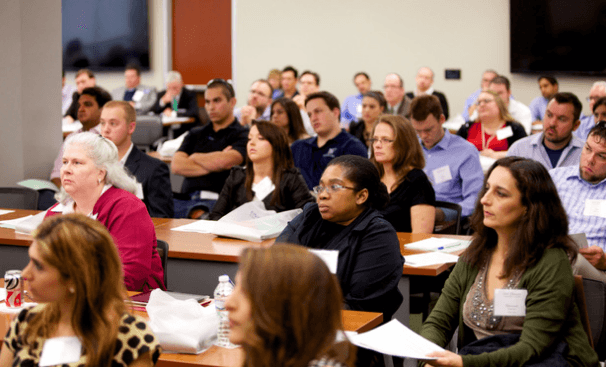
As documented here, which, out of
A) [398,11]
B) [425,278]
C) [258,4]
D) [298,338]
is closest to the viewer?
[298,338]

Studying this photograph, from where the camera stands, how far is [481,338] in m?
2.42

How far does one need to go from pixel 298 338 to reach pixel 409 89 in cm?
1077

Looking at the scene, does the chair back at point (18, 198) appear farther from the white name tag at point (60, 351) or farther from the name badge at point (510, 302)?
the name badge at point (510, 302)

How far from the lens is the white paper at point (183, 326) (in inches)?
84.7

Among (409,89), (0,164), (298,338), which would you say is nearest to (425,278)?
(298,338)

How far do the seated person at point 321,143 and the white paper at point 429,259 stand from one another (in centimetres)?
235

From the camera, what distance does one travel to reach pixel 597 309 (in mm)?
2471

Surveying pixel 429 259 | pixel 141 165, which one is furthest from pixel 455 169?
pixel 141 165

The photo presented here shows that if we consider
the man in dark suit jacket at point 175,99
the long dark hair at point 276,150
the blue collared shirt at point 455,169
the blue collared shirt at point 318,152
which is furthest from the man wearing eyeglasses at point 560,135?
the man in dark suit jacket at point 175,99

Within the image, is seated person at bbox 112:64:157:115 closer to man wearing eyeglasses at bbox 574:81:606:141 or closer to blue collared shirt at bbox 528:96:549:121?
blue collared shirt at bbox 528:96:549:121

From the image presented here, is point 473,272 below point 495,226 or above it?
below

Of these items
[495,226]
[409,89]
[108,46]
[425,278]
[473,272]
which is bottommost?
[425,278]

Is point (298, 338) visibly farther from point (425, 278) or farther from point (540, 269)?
point (425, 278)

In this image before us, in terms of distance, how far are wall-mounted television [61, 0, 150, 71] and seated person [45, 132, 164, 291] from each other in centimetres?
1102
